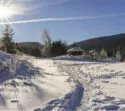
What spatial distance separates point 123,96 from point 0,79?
324cm

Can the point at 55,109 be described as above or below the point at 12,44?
below

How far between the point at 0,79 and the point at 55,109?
2.86m

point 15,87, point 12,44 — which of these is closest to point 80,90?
point 15,87

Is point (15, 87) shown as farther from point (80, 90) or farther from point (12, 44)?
point (12, 44)

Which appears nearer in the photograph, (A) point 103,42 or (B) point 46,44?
(B) point 46,44

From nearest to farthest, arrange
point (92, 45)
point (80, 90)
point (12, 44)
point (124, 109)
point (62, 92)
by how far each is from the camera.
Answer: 1. point (124, 109)
2. point (62, 92)
3. point (80, 90)
4. point (12, 44)
5. point (92, 45)

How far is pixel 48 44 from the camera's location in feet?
141

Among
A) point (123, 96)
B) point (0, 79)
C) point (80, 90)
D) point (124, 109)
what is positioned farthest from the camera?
point (0, 79)

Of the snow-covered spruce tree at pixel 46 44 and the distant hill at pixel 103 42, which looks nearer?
the snow-covered spruce tree at pixel 46 44

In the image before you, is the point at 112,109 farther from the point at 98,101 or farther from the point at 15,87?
the point at 15,87

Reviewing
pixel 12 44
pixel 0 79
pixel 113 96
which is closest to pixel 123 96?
pixel 113 96

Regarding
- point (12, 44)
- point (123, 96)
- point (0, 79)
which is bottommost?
point (123, 96)

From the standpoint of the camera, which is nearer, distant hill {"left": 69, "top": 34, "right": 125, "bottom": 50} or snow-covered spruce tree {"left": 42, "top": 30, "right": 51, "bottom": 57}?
snow-covered spruce tree {"left": 42, "top": 30, "right": 51, "bottom": 57}

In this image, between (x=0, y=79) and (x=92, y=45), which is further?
(x=92, y=45)
